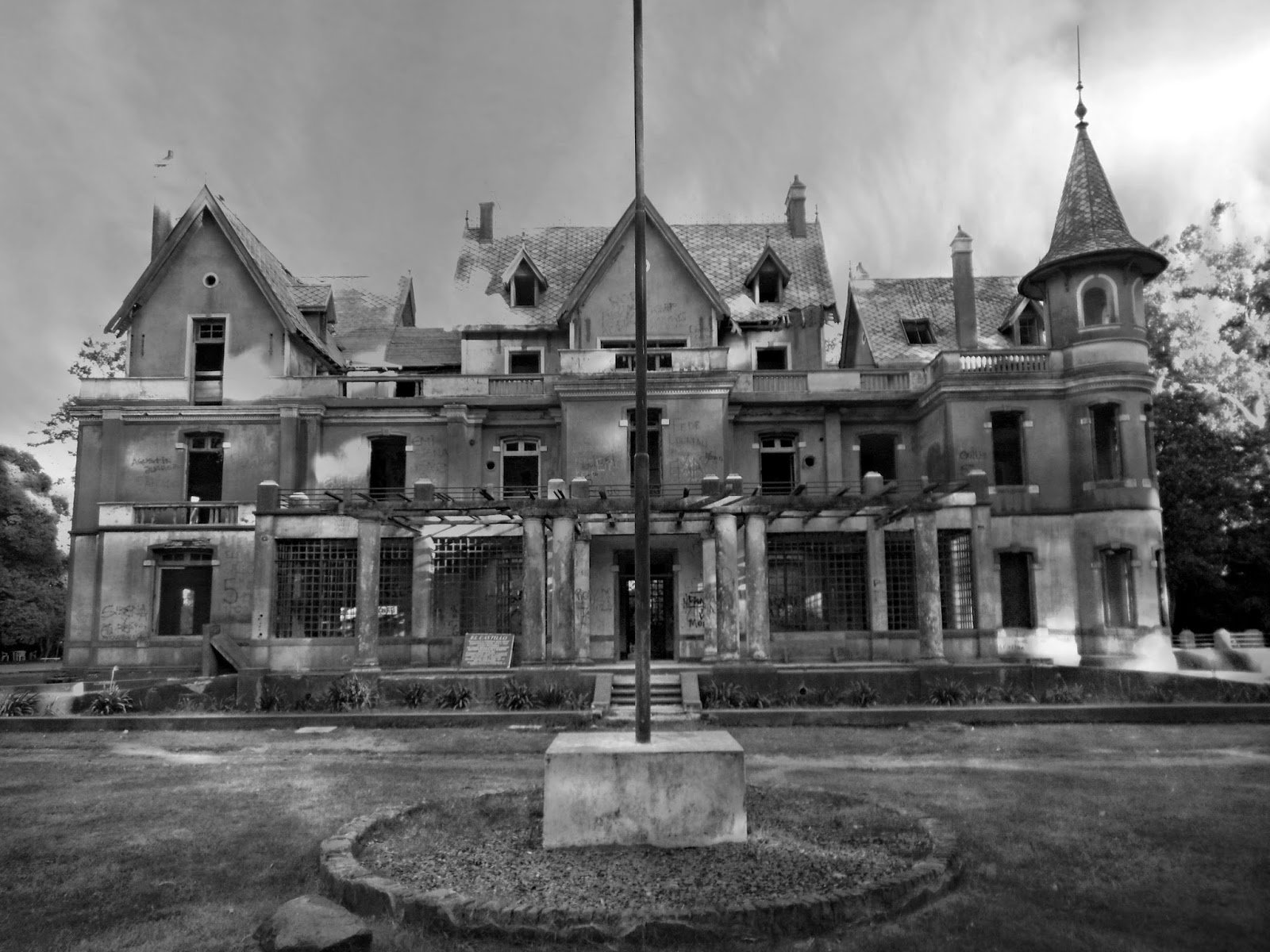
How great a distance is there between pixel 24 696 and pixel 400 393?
14566mm

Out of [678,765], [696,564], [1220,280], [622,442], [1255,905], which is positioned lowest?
[1255,905]

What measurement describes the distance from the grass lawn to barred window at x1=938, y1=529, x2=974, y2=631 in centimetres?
892

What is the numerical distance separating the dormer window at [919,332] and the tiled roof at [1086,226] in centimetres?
376

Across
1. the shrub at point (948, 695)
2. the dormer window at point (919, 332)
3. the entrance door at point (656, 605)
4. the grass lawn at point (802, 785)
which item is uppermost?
the dormer window at point (919, 332)

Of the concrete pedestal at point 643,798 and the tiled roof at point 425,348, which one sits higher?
the tiled roof at point 425,348

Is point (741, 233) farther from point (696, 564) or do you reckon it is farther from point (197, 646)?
point (197, 646)

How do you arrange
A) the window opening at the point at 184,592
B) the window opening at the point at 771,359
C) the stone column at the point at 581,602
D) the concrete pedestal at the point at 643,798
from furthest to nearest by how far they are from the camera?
the window opening at the point at 771,359, the window opening at the point at 184,592, the stone column at the point at 581,602, the concrete pedestal at the point at 643,798

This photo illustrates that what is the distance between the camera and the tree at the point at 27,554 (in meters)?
41.0

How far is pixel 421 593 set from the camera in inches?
1004

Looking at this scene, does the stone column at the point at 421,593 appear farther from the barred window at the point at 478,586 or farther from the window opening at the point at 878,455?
the window opening at the point at 878,455

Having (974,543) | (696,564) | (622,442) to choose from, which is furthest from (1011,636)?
(622,442)

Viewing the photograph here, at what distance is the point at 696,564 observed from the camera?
2748cm

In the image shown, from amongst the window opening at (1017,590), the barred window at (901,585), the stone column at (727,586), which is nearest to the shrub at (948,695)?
the stone column at (727,586)

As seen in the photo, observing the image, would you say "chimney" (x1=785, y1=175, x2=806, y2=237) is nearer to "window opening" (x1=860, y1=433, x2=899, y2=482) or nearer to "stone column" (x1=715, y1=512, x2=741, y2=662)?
"window opening" (x1=860, y1=433, x2=899, y2=482)
